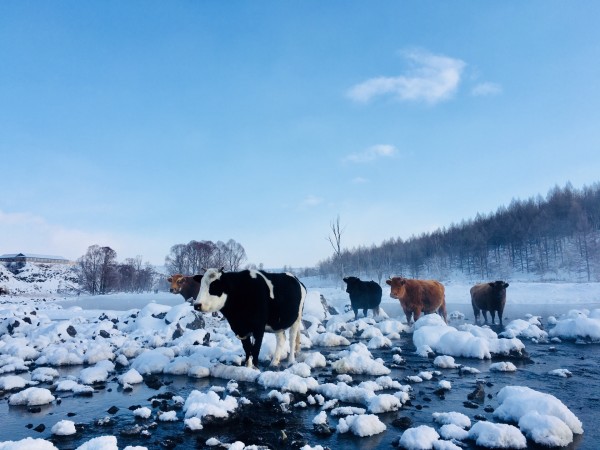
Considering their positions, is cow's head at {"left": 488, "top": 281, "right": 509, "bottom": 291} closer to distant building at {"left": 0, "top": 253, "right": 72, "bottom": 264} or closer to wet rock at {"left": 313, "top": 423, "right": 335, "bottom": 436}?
wet rock at {"left": 313, "top": 423, "right": 335, "bottom": 436}

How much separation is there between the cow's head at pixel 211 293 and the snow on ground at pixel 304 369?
4.30 feet

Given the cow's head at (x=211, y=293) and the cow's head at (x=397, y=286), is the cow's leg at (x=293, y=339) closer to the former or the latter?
the cow's head at (x=211, y=293)

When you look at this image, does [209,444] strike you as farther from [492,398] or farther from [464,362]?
[464,362]

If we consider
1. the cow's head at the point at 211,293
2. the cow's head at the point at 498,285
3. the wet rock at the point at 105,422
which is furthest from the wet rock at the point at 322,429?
the cow's head at the point at 498,285

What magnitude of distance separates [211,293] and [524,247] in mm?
74769

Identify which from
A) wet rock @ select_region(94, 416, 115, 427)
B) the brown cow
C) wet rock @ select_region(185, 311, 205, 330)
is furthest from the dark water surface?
the brown cow

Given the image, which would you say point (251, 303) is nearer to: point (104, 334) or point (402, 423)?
point (402, 423)

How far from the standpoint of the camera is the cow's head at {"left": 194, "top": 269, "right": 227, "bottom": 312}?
6824 millimetres

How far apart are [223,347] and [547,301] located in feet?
91.2

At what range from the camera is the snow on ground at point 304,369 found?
422 cm

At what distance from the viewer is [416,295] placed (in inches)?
608

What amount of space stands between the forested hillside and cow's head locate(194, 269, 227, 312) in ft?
174

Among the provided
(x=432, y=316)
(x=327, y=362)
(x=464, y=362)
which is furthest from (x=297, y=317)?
(x=432, y=316)

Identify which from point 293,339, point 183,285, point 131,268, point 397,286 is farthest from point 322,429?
point 131,268
